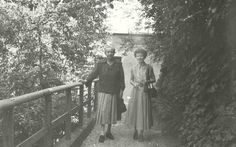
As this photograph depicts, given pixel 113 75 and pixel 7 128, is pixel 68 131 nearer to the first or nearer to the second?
pixel 113 75

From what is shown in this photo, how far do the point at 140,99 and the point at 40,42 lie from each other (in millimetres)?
6564

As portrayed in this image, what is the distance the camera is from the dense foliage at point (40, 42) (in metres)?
11.9

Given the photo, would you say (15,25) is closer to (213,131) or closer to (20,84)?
(20,84)

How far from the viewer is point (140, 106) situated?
22.6ft

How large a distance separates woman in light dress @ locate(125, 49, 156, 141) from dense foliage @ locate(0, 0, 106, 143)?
4.88m

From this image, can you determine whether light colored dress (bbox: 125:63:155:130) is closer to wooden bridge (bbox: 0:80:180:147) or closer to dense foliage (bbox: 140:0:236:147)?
wooden bridge (bbox: 0:80:180:147)

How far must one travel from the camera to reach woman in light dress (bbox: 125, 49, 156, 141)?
6871mm

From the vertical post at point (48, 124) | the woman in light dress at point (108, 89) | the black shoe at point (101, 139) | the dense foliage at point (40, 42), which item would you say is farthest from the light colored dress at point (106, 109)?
the dense foliage at point (40, 42)

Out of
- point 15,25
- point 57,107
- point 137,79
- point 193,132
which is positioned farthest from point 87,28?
point 193,132

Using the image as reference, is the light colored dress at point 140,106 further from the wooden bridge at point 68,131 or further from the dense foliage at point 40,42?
the dense foliage at point 40,42

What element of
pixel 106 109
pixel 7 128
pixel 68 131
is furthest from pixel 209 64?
pixel 106 109

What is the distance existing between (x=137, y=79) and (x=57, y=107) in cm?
315

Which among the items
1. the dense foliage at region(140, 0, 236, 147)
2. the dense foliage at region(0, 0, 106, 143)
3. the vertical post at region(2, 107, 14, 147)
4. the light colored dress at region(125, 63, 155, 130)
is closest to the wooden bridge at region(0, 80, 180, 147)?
the vertical post at region(2, 107, 14, 147)

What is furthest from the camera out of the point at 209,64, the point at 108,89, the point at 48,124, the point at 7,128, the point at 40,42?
the point at 40,42
